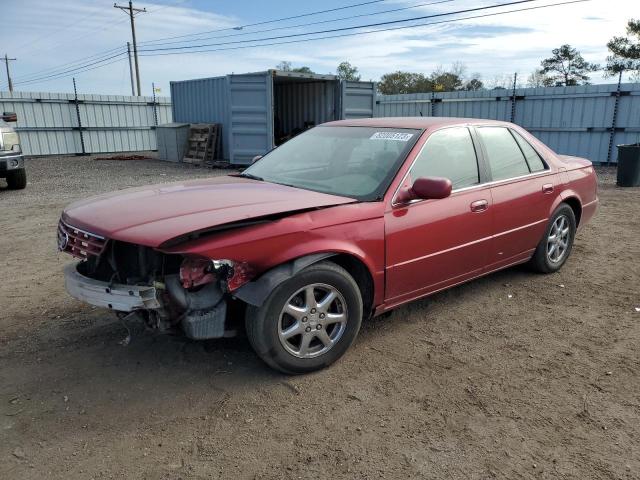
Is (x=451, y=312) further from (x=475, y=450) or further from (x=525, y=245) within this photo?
(x=475, y=450)

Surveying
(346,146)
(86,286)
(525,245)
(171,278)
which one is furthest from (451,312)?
(86,286)

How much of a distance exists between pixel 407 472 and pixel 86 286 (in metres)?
2.08

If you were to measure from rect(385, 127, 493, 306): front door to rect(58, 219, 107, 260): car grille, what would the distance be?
180 cm

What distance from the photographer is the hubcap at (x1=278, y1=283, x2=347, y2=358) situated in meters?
3.10

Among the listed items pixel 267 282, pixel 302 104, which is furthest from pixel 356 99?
pixel 267 282

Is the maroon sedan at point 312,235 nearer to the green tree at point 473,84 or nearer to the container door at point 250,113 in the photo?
the container door at point 250,113

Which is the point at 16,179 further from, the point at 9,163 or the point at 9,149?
the point at 9,149

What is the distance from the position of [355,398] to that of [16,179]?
11071 millimetres

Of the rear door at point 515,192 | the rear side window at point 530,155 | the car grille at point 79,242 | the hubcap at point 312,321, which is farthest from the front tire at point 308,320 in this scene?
the rear side window at point 530,155

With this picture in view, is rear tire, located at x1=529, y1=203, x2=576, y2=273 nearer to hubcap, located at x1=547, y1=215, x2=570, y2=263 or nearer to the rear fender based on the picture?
hubcap, located at x1=547, y1=215, x2=570, y2=263

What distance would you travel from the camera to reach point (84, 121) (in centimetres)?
2027

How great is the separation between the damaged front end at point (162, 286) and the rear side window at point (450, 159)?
1621 mm

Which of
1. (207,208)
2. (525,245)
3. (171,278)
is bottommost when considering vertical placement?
(525,245)

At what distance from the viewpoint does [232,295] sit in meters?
2.96
